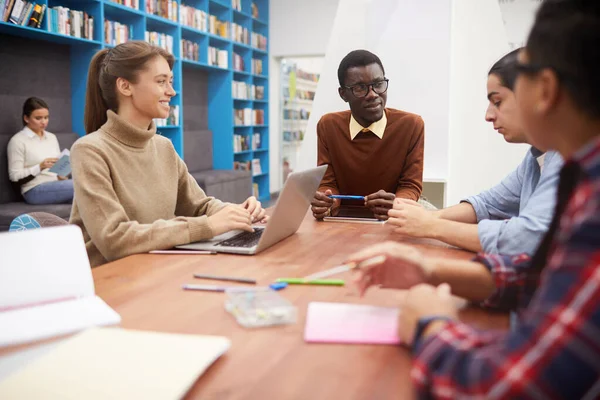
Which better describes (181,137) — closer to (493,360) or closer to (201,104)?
(201,104)

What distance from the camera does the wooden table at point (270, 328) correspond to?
28.6 inches

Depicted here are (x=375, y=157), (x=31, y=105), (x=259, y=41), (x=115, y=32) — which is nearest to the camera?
(x=375, y=157)

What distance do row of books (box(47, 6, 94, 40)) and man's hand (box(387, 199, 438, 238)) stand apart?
155 inches

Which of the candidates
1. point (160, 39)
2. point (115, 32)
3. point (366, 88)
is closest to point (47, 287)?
point (366, 88)

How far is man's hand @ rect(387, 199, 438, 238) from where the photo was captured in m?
1.61

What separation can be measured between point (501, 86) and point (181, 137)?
17.5 feet

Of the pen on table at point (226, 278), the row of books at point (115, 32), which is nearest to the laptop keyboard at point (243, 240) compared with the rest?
the pen on table at point (226, 278)

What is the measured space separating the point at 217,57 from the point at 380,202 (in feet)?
19.3

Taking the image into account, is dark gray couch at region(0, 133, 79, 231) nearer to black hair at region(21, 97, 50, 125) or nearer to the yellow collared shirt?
black hair at region(21, 97, 50, 125)

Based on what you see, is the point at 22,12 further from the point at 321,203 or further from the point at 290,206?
the point at 290,206

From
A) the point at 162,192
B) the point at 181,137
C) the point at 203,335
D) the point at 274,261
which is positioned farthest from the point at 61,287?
the point at 181,137

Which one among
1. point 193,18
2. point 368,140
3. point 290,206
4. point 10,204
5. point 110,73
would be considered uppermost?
point 193,18

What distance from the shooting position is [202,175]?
22.2 feet

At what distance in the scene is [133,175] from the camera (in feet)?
6.12
